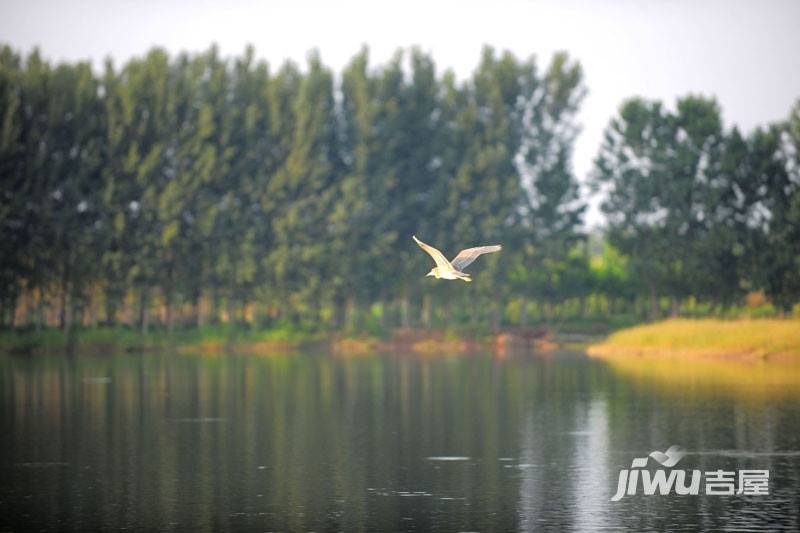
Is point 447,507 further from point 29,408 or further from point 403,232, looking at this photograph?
point 403,232

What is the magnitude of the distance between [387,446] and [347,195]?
61.6 meters

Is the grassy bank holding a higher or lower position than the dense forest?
lower

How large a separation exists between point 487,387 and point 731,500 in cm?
2976

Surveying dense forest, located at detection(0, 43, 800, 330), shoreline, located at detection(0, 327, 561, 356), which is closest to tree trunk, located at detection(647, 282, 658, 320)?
dense forest, located at detection(0, 43, 800, 330)

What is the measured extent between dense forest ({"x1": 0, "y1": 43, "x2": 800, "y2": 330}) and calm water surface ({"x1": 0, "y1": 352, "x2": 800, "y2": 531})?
962 inches

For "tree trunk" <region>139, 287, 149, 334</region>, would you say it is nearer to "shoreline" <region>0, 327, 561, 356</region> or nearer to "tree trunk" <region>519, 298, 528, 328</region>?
Result: "shoreline" <region>0, 327, 561, 356</region>

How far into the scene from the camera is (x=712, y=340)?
75.1 m

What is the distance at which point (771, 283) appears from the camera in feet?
312

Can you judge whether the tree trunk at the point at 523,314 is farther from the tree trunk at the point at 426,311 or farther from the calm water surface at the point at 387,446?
the calm water surface at the point at 387,446

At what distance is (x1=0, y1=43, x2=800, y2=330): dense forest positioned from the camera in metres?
90.9

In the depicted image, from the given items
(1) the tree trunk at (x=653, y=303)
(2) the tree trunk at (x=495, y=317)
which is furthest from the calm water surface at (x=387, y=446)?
(2) the tree trunk at (x=495, y=317)

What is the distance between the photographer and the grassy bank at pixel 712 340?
70562mm

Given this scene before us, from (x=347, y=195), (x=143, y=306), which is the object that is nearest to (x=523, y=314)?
(x=347, y=195)

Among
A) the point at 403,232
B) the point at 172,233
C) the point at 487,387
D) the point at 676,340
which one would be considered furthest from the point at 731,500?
the point at 403,232
